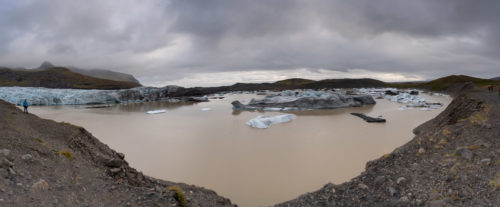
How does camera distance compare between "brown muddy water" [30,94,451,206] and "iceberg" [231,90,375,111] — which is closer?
"brown muddy water" [30,94,451,206]

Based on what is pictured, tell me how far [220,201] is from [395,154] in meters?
3.74

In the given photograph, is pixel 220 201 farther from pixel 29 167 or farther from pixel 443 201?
pixel 443 201

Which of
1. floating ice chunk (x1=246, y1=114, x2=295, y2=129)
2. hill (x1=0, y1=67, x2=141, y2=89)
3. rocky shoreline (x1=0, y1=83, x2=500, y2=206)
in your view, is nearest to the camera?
rocky shoreline (x1=0, y1=83, x2=500, y2=206)

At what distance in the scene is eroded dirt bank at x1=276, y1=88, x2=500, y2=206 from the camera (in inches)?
139

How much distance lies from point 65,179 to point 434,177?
5.55 metres

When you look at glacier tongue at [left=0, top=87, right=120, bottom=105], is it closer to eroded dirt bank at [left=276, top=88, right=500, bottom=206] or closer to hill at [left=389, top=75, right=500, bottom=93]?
eroded dirt bank at [left=276, top=88, right=500, bottom=206]

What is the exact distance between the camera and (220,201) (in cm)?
489

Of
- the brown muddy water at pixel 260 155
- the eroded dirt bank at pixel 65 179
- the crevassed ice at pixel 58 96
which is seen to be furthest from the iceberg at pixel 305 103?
the crevassed ice at pixel 58 96

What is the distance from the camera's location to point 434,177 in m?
4.13

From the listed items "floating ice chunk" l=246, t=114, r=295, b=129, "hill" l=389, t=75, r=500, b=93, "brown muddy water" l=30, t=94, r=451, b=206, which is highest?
"hill" l=389, t=75, r=500, b=93

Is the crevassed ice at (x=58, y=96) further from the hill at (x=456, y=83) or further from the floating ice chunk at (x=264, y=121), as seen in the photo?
the hill at (x=456, y=83)

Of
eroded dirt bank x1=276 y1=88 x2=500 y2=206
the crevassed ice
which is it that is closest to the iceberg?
eroded dirt bank x1=276 y1=88 x2=500 y2=206

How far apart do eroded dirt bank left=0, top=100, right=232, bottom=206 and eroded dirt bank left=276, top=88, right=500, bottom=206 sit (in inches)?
84.4

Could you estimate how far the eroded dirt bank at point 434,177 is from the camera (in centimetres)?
354
